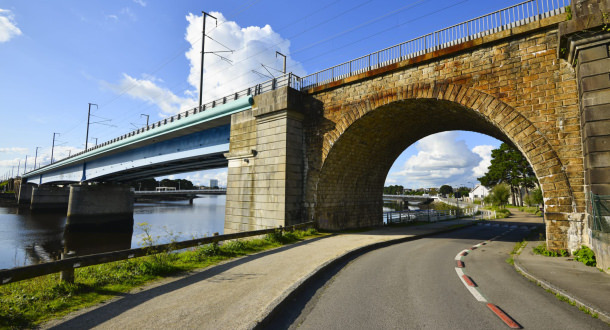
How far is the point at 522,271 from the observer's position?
792cm

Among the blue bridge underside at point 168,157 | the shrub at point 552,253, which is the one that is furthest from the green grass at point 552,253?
the blue bridge underside at point 168,157

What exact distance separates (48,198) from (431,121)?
80.4 metres

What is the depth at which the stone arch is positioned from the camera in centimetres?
1003

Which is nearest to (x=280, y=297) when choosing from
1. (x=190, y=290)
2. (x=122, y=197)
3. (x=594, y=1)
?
(x=190, y=290)

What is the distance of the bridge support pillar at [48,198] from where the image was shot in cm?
6300

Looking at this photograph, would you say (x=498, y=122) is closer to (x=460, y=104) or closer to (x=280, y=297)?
(x=460, y=104)

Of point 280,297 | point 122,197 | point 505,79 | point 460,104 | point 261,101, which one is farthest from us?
point 122,197

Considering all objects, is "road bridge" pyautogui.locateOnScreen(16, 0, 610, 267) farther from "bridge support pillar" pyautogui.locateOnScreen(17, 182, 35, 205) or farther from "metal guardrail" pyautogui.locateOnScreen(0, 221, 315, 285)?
"bridge support pillar" pyautogui.locateOnScreen(17, 182, 35, 205)

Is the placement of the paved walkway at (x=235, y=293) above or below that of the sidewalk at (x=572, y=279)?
below

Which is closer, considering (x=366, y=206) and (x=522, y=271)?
(x=522, y=271)

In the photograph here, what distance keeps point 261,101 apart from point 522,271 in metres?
14.8

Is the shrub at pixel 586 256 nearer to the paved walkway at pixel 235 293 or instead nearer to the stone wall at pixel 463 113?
the paved walkway at pixel 235 293

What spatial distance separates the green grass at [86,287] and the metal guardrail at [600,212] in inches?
401

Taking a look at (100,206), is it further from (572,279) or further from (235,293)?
(572,279)
